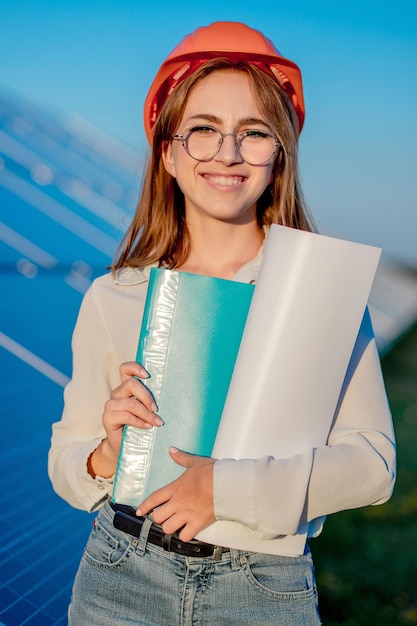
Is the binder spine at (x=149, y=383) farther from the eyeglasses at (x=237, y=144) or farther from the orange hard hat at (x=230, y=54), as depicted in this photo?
the orange hard hat at (x=230, y=54)

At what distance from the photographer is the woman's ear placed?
75.9 inches

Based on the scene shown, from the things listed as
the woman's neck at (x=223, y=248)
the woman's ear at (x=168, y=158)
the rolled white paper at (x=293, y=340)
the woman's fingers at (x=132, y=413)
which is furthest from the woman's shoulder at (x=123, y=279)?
the rolled white paper at (x=293, y=340)

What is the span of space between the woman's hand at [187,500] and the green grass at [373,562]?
5.46 ft

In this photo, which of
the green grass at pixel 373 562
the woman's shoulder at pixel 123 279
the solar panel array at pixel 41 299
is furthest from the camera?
the green grass at pixel 373 562

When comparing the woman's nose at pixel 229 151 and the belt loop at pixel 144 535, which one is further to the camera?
the woman's nose at pixel 229 151

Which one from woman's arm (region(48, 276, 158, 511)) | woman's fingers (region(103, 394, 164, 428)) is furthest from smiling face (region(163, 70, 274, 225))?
woman's fingers (region(103, 394, 164, 428))

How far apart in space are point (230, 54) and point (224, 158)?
25 cm

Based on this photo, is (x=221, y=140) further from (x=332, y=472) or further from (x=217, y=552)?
(x=217, y=552)

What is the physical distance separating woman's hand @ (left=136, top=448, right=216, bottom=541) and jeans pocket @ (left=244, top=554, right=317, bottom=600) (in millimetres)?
195

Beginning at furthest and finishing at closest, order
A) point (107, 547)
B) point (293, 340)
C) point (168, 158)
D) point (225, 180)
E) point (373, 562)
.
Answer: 1. point (373, 562)
2. point (168, 158)
3. point (225, 180)
4. point (107, 547)
5. point (293, 340)

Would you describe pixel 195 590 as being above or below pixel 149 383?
below

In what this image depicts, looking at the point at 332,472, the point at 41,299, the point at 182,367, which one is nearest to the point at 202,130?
the point at 182,367

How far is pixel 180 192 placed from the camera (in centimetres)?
204

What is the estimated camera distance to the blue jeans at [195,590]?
154cm
